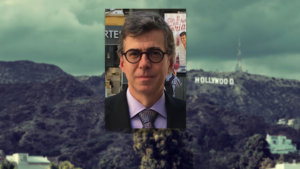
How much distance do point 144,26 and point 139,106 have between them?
409 cm

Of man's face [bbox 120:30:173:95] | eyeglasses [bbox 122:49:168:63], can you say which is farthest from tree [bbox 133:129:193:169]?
eyeglasses [bbox 122:49:168:63]

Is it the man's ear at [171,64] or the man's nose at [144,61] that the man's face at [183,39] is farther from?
the man's nose at [144,61]

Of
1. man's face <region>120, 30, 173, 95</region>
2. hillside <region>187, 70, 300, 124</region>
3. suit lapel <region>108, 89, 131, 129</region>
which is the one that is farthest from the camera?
hillside <region>187, 70, 300, 124</region>

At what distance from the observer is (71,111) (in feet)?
225

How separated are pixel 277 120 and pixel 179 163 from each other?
42.6m

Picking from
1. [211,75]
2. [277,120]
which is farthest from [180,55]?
[211,75]

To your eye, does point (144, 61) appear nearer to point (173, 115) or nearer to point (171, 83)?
point (171, 83)

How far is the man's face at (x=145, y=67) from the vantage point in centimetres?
2014

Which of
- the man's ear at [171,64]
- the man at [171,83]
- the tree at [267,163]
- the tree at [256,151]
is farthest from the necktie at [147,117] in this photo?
the tree at [256,151]

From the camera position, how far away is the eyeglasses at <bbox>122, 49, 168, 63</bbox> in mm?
20000

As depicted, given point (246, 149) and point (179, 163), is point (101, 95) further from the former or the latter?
point (179, 163)

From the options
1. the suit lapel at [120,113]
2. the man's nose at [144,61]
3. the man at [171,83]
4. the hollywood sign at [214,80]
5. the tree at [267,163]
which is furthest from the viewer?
the hollywood sign at [214,80]

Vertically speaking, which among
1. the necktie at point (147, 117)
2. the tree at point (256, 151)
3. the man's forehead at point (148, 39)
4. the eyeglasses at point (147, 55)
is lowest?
the tree at point (256, 151)

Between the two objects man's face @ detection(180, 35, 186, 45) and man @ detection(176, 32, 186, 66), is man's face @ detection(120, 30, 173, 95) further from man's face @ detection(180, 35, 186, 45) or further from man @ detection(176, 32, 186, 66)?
man's face @ detection(180, 35, 186, 45)
